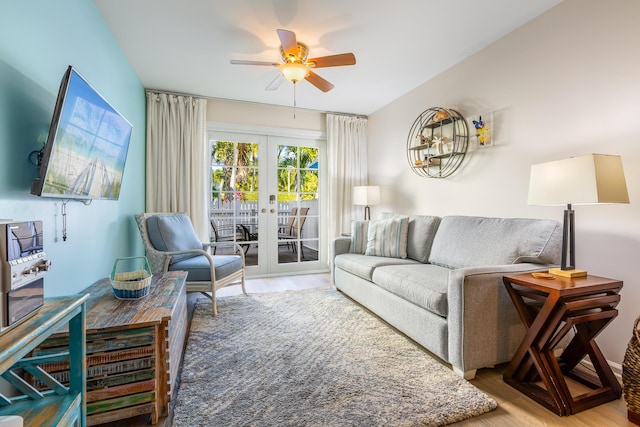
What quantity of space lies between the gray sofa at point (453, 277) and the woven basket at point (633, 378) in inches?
19.2

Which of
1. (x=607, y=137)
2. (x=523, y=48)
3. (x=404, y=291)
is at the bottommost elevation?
(x=404, y=291)

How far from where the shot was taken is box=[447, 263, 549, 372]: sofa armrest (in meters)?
1.69

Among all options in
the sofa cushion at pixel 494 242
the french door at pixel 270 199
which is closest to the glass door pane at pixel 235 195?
the french door at pixel 270 199

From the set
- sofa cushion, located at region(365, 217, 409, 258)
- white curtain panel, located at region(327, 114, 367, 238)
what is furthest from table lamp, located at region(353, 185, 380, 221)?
sofa cushion, located at region(365, 217, 409, 258)

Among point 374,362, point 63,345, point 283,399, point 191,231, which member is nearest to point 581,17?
point 374,362

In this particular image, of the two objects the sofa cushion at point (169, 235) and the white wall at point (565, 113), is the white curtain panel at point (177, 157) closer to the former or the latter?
the sofa cushion at point (169, 235)

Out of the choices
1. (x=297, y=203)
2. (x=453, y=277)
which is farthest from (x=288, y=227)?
(x=453, y=277)

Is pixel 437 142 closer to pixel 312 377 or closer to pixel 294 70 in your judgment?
pixel 294 70

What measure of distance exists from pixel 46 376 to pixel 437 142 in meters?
3.25

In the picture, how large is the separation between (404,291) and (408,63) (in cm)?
220

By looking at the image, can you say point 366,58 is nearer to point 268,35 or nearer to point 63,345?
point 268,35

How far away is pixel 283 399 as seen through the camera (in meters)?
1.54

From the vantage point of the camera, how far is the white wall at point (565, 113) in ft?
5.75

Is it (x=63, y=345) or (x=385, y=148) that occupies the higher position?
(x=385, y=148)
